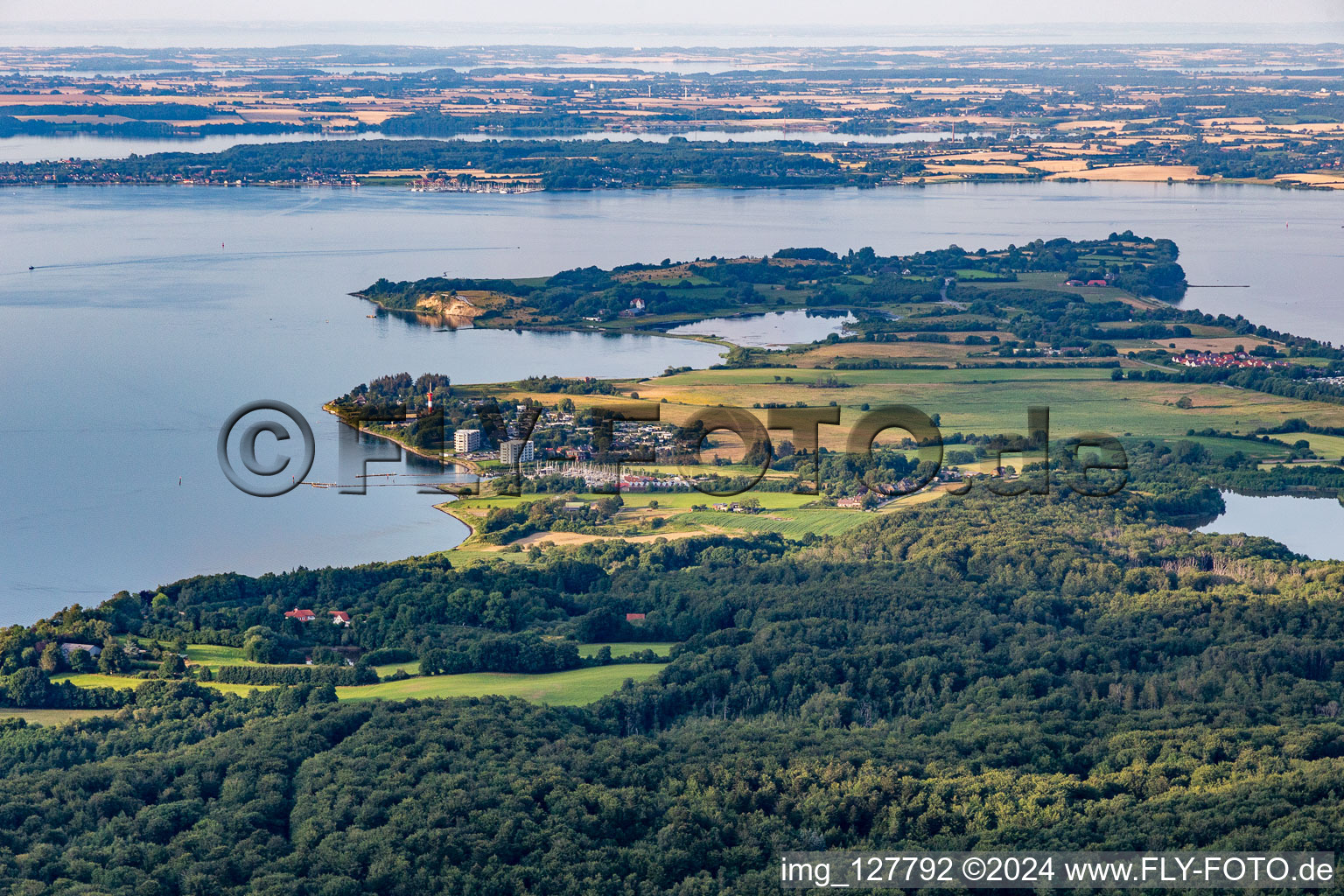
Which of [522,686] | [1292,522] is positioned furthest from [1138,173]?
[522,686]

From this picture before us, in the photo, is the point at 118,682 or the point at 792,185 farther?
the point at 792,185

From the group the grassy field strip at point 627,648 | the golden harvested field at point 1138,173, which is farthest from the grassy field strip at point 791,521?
the golden harvested field at point 1138,173

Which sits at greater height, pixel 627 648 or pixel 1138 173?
pixel 1138 173

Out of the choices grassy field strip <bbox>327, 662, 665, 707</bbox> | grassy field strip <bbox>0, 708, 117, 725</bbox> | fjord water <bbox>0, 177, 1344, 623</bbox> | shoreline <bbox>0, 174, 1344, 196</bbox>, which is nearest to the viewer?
grassy field strip <bbox>0, 708, 117, 725</bbox>

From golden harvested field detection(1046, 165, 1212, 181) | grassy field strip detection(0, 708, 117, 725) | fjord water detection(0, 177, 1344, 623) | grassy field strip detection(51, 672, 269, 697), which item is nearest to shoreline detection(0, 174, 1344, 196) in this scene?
golden harvested field detection(1046, 165, 1212, 181)

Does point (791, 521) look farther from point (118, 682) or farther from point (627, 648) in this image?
point (118, 682)

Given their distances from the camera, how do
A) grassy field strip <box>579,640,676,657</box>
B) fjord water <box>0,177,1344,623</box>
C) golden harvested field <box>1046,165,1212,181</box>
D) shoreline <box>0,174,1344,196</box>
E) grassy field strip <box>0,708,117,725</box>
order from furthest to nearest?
golden harvested field <box>1046,165,1212,181</box> < shoreline <box>0,174,1344,196</box> < fjord water <box>0,177,1344,623</box> < grassy field strip <box>579,640,676,657</box> < grassy field strip <box>0,708,117,725</box>

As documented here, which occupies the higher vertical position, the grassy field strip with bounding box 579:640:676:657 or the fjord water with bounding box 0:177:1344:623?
the fjord water with bounding box 0:177:1344:623

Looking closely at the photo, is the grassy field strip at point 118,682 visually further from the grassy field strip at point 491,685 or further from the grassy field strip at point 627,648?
the grassy field strip at point 627,648

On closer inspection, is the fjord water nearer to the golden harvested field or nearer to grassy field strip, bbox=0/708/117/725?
the golden harvested field
